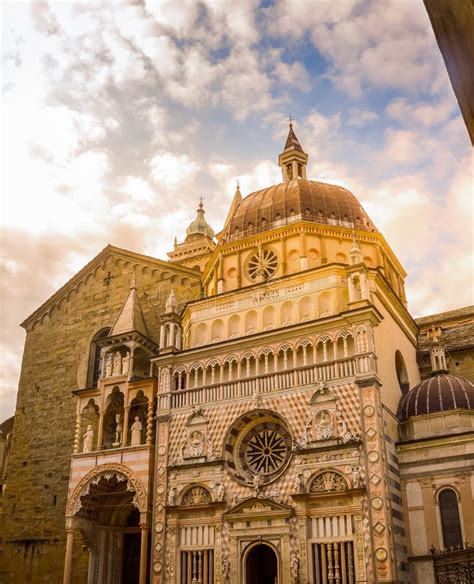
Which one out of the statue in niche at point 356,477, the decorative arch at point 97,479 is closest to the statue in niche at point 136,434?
the decorative arch at point 97,479

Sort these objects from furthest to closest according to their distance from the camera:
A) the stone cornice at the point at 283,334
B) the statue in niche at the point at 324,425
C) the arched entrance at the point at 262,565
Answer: the stone cornice at the point at 283,334 < the arched entrance at the point at 262,565 < the statue in niche at the point at 324,425

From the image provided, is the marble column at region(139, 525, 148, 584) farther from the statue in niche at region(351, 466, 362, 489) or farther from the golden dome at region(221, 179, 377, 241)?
the golden dome at region(221, 179, 377, 241)

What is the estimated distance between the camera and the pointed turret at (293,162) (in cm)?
3469

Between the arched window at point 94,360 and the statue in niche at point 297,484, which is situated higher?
the arched window at point 94,360

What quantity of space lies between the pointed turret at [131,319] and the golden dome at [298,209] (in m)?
5.44

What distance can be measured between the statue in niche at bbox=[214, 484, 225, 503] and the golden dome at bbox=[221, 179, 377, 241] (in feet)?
42.1

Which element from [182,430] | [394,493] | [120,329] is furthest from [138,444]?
[394,493]

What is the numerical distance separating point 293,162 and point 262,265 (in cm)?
897

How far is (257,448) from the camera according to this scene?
74.3ft

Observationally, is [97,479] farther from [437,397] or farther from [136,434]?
[437,397]

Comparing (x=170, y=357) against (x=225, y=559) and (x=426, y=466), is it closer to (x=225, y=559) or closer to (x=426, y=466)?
(x=225, y=559)

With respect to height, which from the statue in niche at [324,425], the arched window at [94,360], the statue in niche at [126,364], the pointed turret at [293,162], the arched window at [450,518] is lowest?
the arched window at [450,518]

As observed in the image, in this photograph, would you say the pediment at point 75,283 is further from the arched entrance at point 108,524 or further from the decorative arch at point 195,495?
the decorative arch at point 195,495

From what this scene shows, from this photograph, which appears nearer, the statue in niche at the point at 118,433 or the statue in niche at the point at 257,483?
the statue in niche at the point at 257,483
